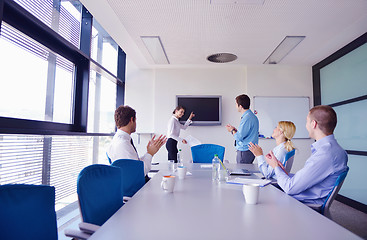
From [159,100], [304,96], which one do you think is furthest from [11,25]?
[304,96]

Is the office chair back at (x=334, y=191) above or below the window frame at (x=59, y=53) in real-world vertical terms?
below

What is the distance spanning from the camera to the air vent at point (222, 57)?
4876mm

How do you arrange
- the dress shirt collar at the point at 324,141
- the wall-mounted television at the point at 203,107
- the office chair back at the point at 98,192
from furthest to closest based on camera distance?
the wall-mounted television at the point at 203,107
the dress shirt collar at the point at 324,141
the office chair back at the point at 98,192

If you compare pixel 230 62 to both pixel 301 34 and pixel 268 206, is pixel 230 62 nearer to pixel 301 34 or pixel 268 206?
pixel 301 34

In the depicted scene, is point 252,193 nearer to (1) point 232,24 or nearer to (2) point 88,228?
(2) point 88,228

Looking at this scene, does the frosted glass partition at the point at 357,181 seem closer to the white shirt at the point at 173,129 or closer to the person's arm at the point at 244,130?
the person's arm at the point at 244,130

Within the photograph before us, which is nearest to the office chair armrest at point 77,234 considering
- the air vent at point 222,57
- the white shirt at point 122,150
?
the white shirt at point 122,150

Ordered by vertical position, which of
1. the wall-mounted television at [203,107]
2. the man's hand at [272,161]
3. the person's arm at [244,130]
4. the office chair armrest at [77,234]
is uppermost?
the wall-mounted television at [203,107]

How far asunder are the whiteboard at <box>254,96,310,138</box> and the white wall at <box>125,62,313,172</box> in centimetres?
41

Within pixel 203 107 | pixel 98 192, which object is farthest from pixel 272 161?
pixel 203 107

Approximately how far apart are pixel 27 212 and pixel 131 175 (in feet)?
3.47

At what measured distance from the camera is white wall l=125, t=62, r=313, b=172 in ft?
18.4

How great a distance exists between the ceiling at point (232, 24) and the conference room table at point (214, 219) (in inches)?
97.6

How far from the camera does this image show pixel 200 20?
3418 mm
